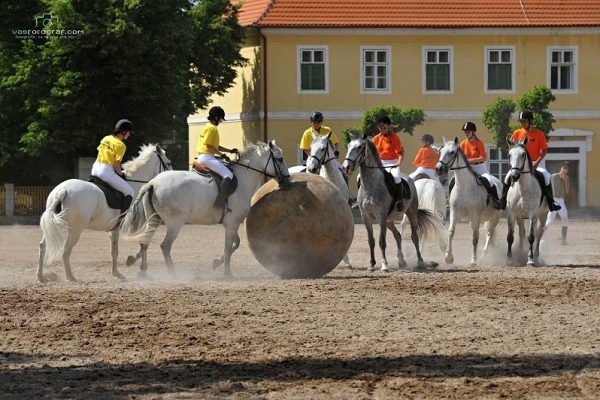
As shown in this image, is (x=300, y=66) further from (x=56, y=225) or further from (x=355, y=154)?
(x=56, y=225)

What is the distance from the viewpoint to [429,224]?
78.9 feet

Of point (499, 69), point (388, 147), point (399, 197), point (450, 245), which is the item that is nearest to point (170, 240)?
point (399, 197)

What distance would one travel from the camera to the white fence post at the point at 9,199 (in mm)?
47094

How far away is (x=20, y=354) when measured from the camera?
1327cm

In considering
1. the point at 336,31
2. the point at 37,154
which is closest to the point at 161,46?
the point at 37,154

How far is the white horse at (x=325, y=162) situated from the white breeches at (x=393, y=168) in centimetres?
83

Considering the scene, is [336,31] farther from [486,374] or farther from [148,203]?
[486,374]

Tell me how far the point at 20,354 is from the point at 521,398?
507 centimetres

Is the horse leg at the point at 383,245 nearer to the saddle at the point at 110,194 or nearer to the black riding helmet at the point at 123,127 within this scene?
the saddle at the point at 110,194

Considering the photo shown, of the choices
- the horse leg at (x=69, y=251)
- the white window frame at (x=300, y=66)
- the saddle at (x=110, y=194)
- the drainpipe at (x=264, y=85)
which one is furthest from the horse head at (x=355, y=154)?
the white window frame at (x=300, y=66)

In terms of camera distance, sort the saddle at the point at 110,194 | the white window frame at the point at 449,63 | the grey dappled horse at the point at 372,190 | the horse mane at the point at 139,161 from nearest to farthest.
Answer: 1. the saddle at the point at 110,194
2. the grey dappled horse at the point at 372,190
3. the horse mane at the point at 139,161
4. the white window frame at the point at 449,63

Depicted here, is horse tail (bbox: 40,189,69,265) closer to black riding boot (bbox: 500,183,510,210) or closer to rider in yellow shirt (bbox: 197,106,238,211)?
rider in yellow shirt (bbox: 197,106,238,211)

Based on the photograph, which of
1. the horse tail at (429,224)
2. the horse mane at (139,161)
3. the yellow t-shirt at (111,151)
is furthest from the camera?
the horse tail at (429,224)

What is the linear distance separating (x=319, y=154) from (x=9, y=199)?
86.7ft
